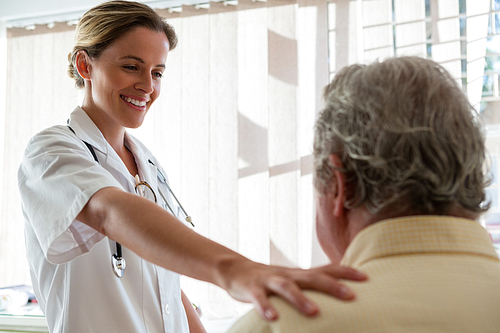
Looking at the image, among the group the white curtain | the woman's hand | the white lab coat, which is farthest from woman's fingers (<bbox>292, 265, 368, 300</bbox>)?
the white curtain

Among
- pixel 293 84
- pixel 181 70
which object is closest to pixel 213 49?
pixel 181 70

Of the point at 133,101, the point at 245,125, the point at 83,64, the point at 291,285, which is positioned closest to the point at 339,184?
the point at 291,285

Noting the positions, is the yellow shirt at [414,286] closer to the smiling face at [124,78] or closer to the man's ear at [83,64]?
the smiling face at [124,78]

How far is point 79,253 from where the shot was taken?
1026 mm

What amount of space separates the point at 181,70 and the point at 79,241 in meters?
2.39

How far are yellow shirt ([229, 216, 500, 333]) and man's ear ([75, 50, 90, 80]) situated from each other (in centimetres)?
103

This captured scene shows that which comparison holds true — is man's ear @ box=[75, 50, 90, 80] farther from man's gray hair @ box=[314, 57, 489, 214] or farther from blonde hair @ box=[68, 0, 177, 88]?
man's gray hair @ box=[314, 57, 489, 214]

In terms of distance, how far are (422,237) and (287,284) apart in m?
0.21

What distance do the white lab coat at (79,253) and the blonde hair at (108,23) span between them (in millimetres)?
200

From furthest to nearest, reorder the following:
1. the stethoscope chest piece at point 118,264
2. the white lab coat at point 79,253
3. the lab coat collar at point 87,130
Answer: the lab coat collar at point 87,130
the stethoscope chest piece at point 118,264
the white lab coat at point 79,253

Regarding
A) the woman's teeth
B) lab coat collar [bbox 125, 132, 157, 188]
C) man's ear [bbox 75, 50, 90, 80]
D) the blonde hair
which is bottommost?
lab coat collar [bbox 125, 132, 157, 188]

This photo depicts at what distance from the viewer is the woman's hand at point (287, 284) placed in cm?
57

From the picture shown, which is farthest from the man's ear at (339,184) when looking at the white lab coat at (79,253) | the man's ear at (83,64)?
the man's ear at (83,64)

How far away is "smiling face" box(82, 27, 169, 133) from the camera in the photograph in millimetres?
1369
